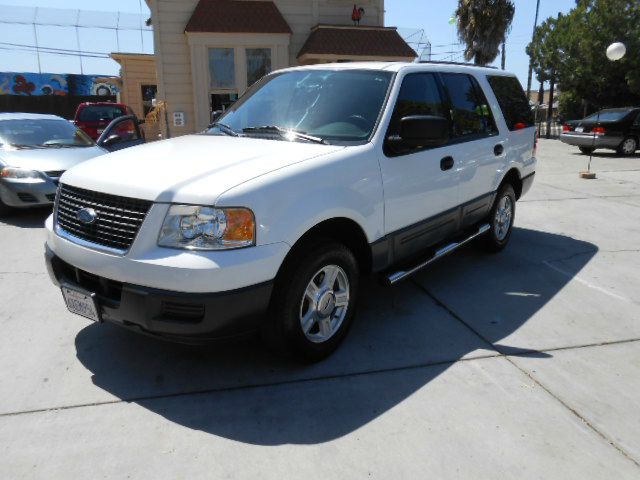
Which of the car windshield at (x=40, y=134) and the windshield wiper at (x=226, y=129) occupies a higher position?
the windshield wiper at (x=226, y=129)

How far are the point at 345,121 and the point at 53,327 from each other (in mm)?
2710

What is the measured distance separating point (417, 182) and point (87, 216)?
A: 2.31 metres

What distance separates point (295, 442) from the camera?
2666mm

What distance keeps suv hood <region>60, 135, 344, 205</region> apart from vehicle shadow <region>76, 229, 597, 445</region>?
3.87 feet

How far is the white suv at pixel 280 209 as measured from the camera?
273cm

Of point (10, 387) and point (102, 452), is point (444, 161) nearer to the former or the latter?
point (102, 452)

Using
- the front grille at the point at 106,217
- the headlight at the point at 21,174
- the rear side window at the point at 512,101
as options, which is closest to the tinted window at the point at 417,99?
the rear side window at the point at 512,101

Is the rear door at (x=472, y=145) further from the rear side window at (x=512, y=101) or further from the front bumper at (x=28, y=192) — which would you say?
the front bumper at (x=28, y=192)

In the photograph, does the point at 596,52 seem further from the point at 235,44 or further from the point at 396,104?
the point at 396,104

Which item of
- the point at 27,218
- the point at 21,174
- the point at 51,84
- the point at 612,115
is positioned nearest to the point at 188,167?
the point at 21,174

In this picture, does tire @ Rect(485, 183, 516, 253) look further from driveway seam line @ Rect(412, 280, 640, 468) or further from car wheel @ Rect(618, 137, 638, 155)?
car wheel @ Rect(618, 137, 638, 155)

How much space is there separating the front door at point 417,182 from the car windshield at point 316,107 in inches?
→ 7.7

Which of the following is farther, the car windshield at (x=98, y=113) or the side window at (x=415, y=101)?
the car windshield at (x=98, y=113)

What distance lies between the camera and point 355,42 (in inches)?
585
